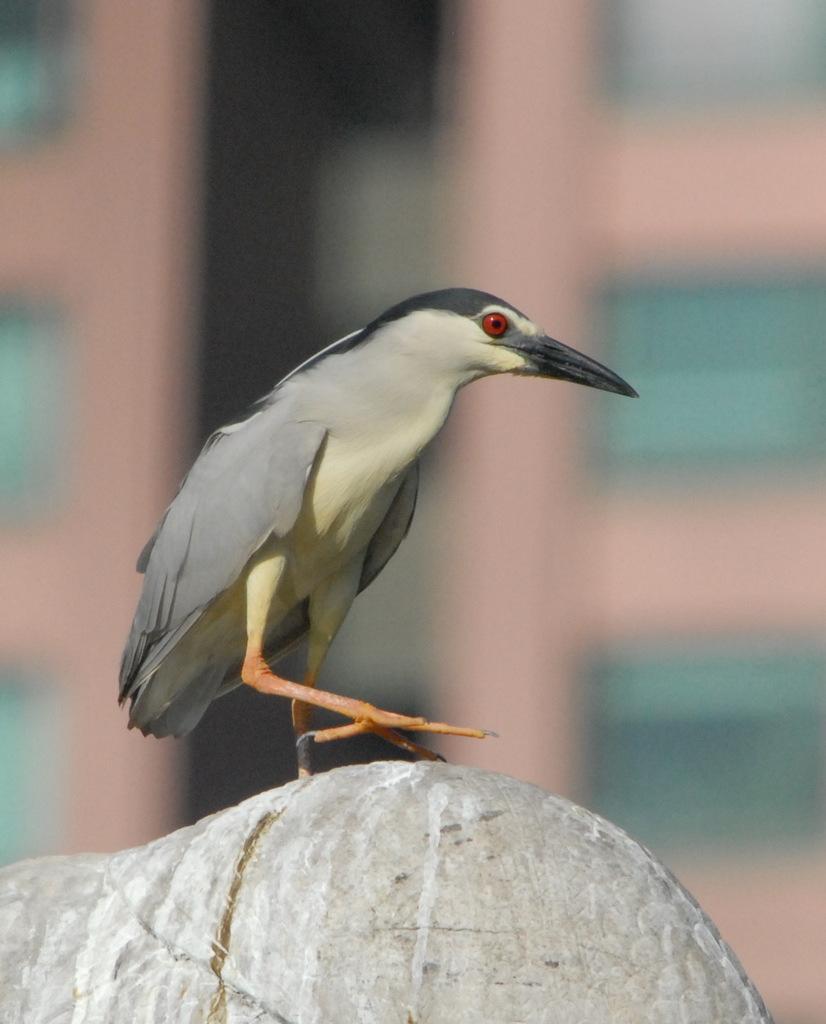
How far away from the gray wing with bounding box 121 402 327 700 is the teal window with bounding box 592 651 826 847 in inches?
374

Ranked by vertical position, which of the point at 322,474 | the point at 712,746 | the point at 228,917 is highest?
the point at 322,474

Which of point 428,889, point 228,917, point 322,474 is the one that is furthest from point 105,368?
point 428,889

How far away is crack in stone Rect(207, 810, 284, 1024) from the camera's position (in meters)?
2.78

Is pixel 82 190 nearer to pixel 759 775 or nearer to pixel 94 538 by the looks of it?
pixel 94 538

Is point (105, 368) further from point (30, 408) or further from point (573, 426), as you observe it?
point (573, 426)

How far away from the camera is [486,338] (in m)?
3.94

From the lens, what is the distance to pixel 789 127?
13195 millimetres

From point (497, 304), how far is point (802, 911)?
1015 cm

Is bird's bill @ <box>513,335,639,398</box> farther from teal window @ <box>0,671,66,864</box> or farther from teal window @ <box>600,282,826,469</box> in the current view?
teal window @ <box>0,671,66,864</box>

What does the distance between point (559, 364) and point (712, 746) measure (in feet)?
33.2

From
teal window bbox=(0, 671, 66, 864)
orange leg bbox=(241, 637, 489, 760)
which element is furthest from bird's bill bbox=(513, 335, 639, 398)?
teal window bbox=(0, 671, 66, 864)

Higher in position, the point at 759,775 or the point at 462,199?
the point at 462,199

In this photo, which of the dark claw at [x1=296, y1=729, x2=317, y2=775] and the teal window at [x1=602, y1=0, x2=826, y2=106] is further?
the teal window at [x1=602, y1=0, x2=826, y2=106]

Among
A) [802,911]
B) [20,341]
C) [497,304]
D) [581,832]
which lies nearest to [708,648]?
[802,911]
